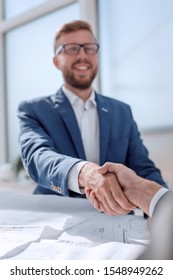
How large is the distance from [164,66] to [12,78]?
1.78 metres

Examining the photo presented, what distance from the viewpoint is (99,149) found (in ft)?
3.54

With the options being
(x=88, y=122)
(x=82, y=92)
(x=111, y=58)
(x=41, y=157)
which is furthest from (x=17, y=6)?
(x=41, y=157)

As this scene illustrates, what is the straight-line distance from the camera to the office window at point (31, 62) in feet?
9.18

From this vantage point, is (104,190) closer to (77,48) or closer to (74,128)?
(74,128)

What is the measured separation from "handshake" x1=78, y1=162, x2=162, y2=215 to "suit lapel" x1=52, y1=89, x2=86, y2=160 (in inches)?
13.6

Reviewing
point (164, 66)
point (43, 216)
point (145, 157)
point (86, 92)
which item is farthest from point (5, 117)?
point (43, 216)

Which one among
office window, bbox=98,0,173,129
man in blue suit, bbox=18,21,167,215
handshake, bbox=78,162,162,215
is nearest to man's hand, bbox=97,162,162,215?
handshake, bbox=78,162,162,215

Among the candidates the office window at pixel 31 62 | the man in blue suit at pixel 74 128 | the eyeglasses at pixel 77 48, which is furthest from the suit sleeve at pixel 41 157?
the office window at pixel 31 62

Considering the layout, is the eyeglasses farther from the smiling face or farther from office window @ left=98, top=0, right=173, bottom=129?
office window @ left=98, top=0, right=173, bottom=129

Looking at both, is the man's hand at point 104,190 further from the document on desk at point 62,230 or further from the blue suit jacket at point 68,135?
the blue suit jacket at point 68,135

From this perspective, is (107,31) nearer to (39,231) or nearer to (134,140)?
(134,140)

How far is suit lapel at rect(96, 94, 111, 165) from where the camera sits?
42.1 inches

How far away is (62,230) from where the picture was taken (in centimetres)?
59

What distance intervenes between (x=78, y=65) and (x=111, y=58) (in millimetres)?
1096
